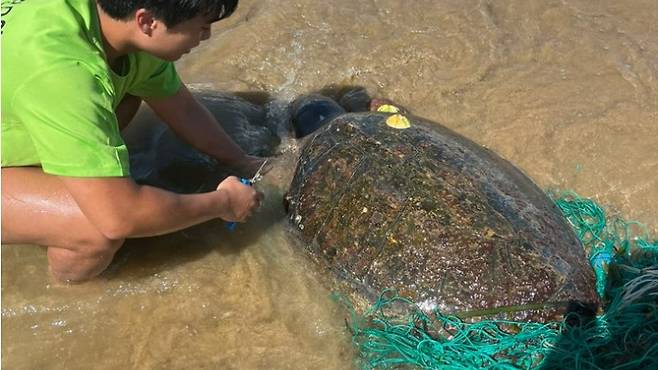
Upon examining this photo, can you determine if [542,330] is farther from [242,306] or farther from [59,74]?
[59,74]

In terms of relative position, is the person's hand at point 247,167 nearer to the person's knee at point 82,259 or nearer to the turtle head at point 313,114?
the turtle head at point 313,114

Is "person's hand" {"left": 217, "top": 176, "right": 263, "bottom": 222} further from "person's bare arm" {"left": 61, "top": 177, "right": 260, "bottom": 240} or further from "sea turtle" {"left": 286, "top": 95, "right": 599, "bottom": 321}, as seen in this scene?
"sea turtle" {"left": 286, "top": 95, "right": 599, "bottom": 321}

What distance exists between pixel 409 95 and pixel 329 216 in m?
1.32

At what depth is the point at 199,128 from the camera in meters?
2.86

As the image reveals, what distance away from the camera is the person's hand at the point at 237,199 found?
2.31 metres

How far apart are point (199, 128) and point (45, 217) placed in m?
0.90

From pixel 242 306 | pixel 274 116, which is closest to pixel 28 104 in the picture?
pixel 242 306

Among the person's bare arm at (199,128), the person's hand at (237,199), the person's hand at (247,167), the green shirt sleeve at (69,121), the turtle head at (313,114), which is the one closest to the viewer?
the green shirt sleeve at (69,121)

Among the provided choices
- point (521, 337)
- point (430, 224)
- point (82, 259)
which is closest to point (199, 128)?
point (82, 259)

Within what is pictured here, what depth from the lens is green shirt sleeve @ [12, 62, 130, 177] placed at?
1.83 m

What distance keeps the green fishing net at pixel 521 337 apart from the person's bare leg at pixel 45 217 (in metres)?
0.97

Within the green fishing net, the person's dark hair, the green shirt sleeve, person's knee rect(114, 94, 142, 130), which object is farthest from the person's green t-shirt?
A: the green fishing net

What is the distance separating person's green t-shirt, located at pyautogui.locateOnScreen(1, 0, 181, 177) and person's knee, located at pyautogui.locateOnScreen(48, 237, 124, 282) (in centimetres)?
40

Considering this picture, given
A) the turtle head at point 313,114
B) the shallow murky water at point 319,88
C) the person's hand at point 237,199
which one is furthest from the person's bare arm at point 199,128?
the person's hand at point 237,199
